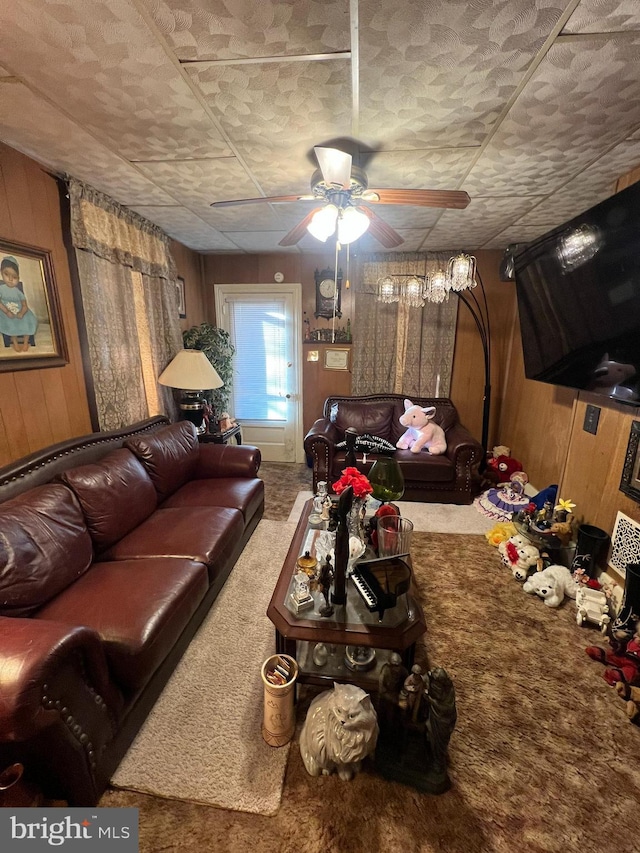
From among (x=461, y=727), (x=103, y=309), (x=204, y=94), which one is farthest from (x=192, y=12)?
(x=461, y=727)

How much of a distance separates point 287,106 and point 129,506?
2.13 m

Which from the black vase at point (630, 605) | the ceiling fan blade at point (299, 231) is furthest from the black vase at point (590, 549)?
the ceiling fan blade at point (299, 231)

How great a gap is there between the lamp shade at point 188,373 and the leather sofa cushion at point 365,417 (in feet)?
4.52

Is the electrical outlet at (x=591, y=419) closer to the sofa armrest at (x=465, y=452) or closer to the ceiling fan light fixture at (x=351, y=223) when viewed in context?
the sofa armrest at (x=465, y=452)

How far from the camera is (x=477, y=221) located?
9.52 feet

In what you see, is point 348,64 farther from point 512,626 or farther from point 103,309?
point 512,626

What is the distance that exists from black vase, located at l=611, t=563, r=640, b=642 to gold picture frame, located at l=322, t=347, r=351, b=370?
3123 mm

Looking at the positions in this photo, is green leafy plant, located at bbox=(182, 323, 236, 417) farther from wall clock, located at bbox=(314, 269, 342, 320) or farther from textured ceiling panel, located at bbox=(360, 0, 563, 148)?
textured ceiling panel, located at bbox=(360, 0, 563, 148)

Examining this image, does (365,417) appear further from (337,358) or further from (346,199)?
(346,199)

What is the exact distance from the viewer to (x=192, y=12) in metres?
1.06

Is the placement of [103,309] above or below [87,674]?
above

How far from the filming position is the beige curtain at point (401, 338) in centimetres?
393

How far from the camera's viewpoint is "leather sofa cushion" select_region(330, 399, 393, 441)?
12.7 feet

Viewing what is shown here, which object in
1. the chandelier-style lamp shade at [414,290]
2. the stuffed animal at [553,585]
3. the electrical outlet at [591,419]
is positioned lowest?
the stuffed animal at [553,585]
